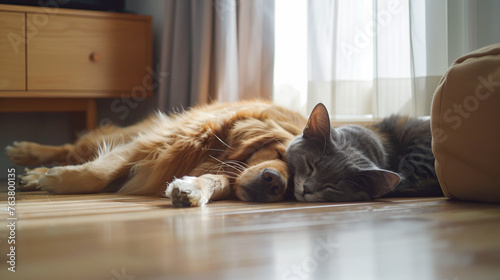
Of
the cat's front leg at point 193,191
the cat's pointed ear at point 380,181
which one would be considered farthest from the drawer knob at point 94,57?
the cat's pointed ear at point 380,181

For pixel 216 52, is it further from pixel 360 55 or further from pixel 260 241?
pixel 260 241

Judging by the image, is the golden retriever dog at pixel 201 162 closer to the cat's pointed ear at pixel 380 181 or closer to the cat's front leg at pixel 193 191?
the cat's front leg at pixel 193 191

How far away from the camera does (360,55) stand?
7.92 ft

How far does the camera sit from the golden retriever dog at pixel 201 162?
154 centimetres

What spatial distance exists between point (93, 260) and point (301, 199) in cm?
84

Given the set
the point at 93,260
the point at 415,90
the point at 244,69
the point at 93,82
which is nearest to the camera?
the point at 93,260

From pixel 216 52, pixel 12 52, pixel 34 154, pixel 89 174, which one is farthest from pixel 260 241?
pixel 12 52

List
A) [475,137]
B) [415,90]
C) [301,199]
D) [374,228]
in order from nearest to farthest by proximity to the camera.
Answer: [374,228] → [475,137] → [301,199] → [415,90]

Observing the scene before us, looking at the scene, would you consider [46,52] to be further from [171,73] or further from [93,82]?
[171,73]

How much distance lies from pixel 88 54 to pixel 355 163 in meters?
Answer: 2.24

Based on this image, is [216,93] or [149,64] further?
[149,64]

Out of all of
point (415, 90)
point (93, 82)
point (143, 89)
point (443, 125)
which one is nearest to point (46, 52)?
point (93, 82)

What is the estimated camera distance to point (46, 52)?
3.04 m

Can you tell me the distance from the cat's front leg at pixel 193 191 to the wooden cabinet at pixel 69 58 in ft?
6.12
